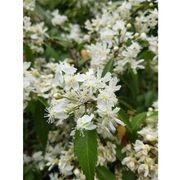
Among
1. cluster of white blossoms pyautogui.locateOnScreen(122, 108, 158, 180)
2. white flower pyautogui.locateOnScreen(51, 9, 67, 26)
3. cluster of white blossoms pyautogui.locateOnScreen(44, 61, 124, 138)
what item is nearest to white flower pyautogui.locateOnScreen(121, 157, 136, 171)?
cluster of white blossoms pyautogui.locateOnScreen(122, 108, 158, 180)

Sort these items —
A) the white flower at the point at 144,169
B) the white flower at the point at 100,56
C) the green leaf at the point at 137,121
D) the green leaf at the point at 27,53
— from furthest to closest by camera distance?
the green leaf at the point at 27,53, the white flower at the point at 100,56, the green leaf at the point at 137,121, the white flower at the point at 144,169

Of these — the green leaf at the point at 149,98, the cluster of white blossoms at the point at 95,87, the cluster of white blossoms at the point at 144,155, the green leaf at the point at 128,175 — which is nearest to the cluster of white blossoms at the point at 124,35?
the cluster of white blossoms at the point at 95,87

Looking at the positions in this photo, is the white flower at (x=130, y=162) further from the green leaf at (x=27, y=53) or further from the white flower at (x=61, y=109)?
the green leaf at (x=27, y=53)

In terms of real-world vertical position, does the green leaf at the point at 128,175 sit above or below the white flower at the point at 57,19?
below

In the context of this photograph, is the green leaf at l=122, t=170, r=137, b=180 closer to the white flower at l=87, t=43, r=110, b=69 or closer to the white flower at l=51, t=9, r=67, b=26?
the white flower at l=87, t=43, r=110, b=69

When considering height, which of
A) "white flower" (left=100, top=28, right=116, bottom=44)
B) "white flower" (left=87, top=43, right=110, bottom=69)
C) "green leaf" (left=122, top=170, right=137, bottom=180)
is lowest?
"green leaf" (left=122, top=170, right=137, bottom=180)

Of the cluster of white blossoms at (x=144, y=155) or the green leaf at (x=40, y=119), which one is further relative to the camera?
the green leaf at (x=40, y=119)
